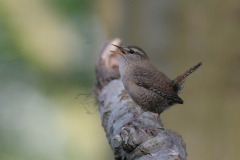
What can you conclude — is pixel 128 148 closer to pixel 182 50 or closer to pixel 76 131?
pixel 182 50

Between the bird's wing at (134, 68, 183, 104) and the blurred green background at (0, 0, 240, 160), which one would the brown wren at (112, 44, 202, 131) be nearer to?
the bird's wing at (134, 68, 183, 104)

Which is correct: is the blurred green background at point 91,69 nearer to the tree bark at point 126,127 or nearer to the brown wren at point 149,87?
the tree bark at point 126,127

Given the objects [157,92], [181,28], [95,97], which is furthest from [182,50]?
[157,92]

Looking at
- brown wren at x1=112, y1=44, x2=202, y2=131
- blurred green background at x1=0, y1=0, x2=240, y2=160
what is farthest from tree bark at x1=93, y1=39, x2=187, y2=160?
blurred green background at x1=0, y1=0, x2=240, y2=160

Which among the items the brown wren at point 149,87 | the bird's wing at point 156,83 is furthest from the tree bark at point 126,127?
the bird's wing at point 156,83

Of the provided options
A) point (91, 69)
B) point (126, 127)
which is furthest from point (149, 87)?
point (91, 69)

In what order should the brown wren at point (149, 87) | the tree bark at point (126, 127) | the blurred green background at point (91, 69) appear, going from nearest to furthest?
the tree bark at point (126, 127) → the brown wren at point (149, 87) → the blurred green background at point (91, 69)
